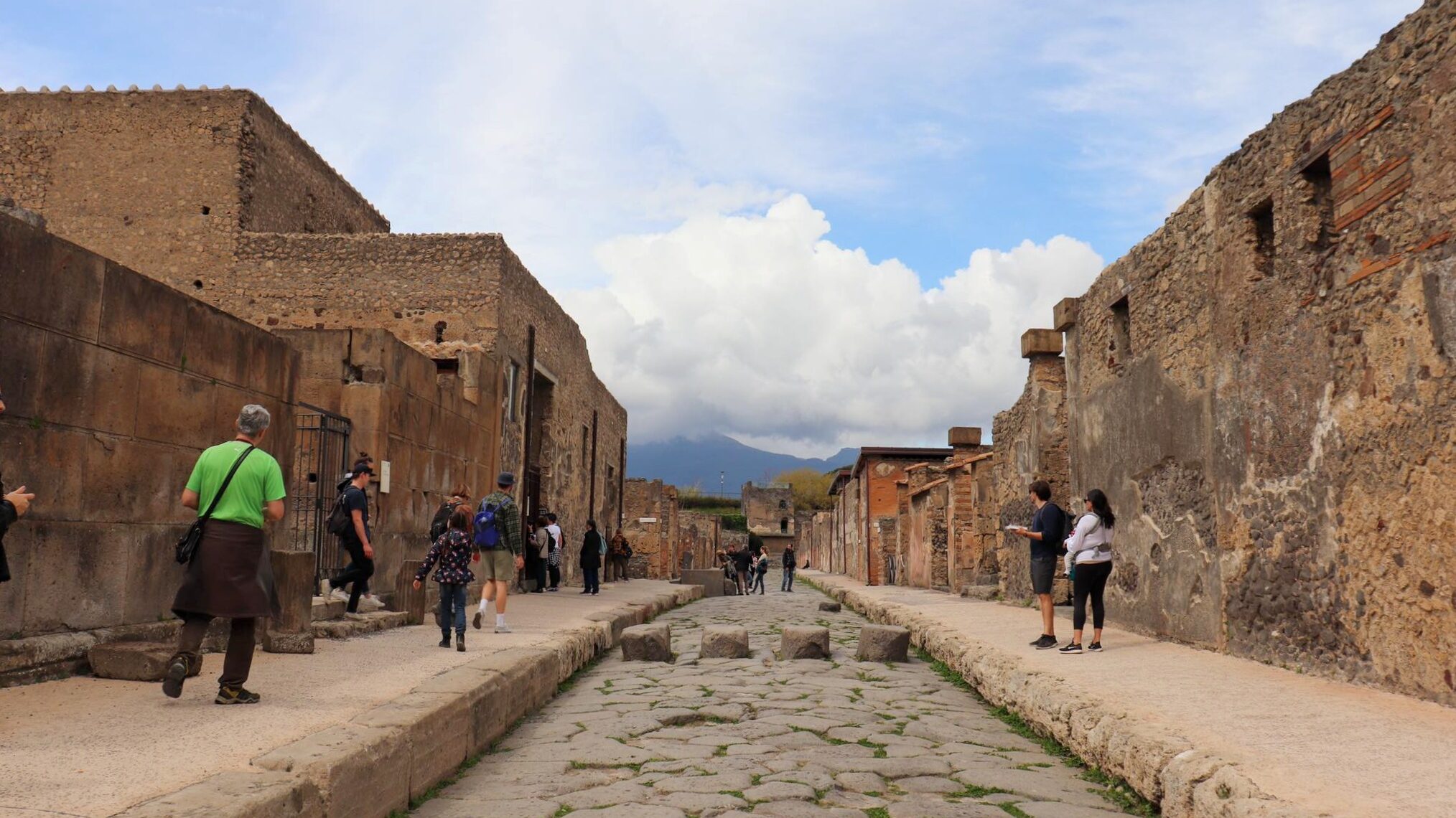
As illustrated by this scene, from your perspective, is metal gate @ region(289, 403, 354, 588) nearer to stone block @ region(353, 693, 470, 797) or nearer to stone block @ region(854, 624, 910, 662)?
stone block @ region(854, 624, 910, 662)

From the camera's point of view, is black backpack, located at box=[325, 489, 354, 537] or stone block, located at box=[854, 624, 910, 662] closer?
black backpack, located at box=[325, 489, 354, 537]

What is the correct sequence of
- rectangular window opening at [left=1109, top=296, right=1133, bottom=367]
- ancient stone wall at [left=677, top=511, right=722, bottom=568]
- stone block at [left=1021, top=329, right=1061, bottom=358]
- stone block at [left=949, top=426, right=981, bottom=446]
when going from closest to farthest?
rectangular window opening at [left=1109, top=296, right=1133, bottom=367] < stone block at [left=1021, top=329, right=1061, bottom=358] < stone block at [left=949, top=426, right=981, bottom=446] < ancient stone wall at [left=677, top=511, right=722, bottom=568]

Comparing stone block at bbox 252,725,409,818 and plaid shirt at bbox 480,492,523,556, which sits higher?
plaid shirt at bbox 480,492,523,556

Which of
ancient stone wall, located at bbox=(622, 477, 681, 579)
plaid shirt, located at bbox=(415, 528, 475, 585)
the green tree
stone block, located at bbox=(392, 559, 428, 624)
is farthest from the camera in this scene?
the green tree

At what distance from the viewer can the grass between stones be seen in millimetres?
4164

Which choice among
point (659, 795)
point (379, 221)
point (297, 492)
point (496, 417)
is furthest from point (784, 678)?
point (379, 221)

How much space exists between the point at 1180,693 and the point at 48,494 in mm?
5943

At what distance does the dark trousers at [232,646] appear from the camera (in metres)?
4.89

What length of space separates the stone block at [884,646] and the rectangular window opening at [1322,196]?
4.52 metres

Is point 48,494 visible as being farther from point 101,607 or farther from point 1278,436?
point 1278,436

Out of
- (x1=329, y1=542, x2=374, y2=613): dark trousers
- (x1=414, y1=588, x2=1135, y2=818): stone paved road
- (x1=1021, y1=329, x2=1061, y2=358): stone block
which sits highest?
(x1=1021, y1=329, x2=1061, y2=358): stone block

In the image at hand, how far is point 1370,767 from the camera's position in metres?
3.72

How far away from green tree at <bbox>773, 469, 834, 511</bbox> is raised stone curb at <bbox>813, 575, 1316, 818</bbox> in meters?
74.4

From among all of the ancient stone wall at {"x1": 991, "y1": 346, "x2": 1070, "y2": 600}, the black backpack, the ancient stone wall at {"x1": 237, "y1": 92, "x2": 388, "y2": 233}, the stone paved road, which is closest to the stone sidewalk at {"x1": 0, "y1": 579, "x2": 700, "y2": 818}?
the stone paved road
